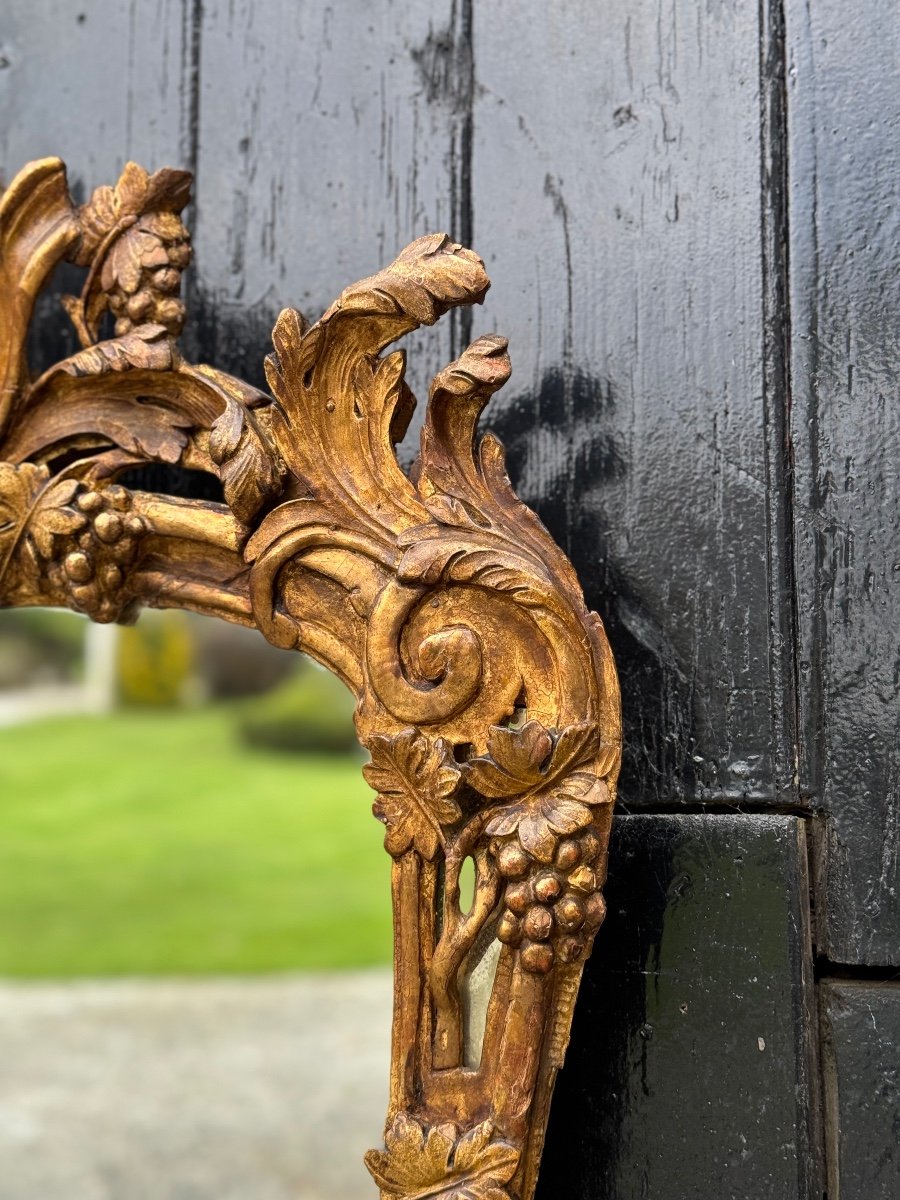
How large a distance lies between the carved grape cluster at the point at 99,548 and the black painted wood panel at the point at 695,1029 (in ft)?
0.70

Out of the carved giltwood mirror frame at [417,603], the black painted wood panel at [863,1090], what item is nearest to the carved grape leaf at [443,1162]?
the carved giltwood mirror frame at [417,603]

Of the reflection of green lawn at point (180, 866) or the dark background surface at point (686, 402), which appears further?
the reflection of green lawn at point (180, 866)

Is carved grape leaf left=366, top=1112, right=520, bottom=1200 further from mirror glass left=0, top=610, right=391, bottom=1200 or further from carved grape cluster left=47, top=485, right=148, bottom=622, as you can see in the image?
mirror glass left=0, top=610, right=391, bottom=1200

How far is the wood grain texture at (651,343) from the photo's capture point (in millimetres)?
433

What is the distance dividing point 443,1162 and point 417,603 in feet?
0.60

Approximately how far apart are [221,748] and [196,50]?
323 cm

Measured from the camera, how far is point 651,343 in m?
0.46

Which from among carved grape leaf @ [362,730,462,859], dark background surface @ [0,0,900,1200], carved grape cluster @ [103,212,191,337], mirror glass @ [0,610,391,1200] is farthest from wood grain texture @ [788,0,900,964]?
mirror glass @ [0,610,391,1200]

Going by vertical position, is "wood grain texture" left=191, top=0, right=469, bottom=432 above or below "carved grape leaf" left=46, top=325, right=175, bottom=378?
above

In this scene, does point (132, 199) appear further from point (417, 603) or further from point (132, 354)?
point (417, 603)

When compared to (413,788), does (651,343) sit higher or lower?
higher

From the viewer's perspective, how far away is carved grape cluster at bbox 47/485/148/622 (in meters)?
0.44

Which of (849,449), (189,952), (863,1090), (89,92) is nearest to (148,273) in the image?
(89,92)

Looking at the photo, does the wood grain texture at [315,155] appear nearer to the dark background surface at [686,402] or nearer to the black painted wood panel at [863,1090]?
the dark background surface at [686,402]
